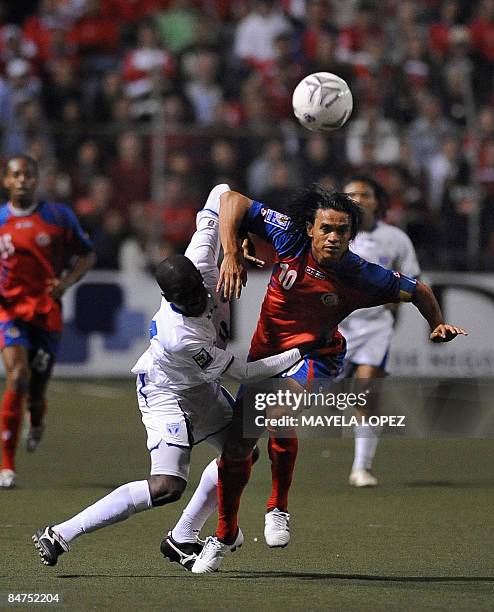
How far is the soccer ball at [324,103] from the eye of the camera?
7.86 m

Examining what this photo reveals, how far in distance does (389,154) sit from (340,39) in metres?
3.20

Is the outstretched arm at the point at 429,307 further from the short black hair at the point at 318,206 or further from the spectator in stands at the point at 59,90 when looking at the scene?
the spectator in stands at the point at 59,90

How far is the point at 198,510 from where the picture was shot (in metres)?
6.55

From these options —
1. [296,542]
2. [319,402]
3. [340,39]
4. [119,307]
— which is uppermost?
[340,39]

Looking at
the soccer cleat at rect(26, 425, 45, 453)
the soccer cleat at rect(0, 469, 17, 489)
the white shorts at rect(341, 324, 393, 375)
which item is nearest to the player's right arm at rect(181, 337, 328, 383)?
the soccer cleat at rect(0, 469, 17, 489)

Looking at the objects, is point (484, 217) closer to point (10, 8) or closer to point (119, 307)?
point (119, 307)

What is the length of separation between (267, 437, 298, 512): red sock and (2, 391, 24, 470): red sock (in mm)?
2988

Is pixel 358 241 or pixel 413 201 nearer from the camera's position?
pixel 358 241

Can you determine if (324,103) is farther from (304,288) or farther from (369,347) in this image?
(369,347)

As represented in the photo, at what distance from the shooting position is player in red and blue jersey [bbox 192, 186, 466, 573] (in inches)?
251

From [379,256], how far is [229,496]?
3.61 meters

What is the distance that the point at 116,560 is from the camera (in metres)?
6.68

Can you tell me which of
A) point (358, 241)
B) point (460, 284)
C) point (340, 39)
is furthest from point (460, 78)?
point (358, 241)

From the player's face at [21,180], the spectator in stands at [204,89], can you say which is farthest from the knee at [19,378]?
the spectator in stands at [204,89]
